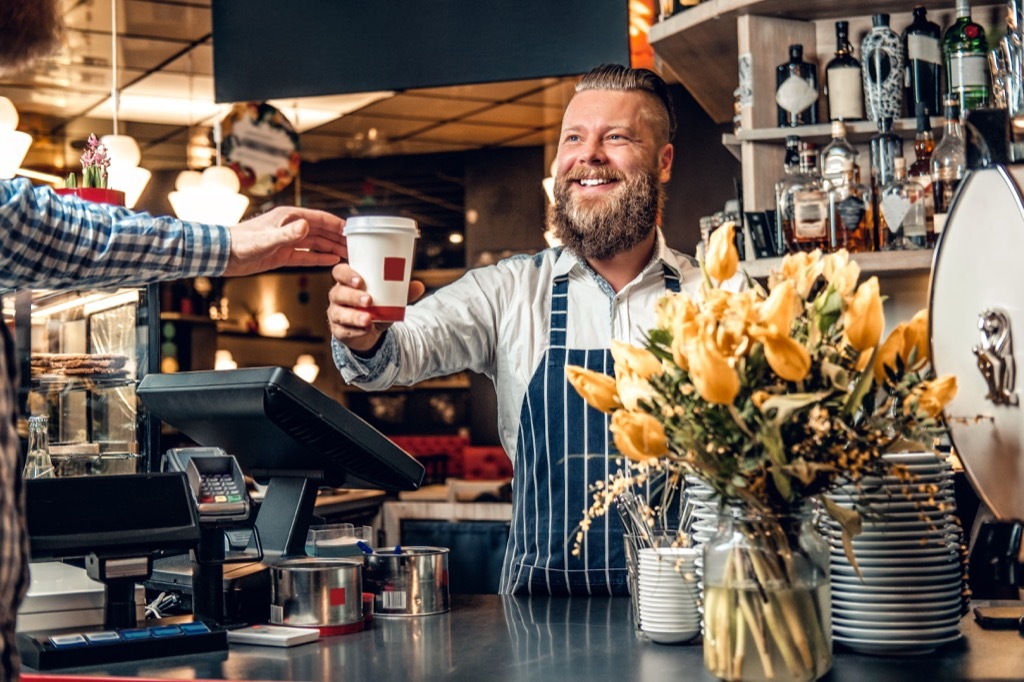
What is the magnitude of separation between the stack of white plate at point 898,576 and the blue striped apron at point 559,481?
0.75 metres

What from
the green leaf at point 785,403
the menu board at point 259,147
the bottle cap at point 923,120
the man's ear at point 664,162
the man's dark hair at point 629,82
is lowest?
the green leaf at point 785,403

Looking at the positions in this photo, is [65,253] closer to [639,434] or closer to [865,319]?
[639,434]

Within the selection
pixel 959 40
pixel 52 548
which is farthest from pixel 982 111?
pixel 52 548

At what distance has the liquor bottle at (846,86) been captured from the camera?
2764mm

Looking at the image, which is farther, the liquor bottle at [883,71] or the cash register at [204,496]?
the liquor bottle at [883,71]

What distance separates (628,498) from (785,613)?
10.4 inches

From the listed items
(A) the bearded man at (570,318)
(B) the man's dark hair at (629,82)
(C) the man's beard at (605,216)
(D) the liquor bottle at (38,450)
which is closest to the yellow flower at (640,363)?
(A) the bearded man at (570,318)

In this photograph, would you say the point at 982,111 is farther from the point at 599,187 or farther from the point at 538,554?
the point at 538,554

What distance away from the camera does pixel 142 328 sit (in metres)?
2.67

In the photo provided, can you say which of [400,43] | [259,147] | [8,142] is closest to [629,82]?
[400,43]

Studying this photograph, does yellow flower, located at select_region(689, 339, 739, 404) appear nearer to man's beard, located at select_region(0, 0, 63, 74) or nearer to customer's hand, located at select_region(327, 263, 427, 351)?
customer's hand, located at select_region(327, 263, 427, 351)

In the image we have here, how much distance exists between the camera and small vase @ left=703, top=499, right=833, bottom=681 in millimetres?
1147

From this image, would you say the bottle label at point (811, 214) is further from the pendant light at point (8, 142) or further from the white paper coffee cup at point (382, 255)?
the pendant light at point (8, 142)

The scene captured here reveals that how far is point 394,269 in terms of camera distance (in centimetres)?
141
